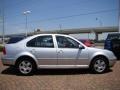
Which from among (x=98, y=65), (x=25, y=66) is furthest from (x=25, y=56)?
(x=98, y=65)

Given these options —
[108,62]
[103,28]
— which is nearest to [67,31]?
[103,28]

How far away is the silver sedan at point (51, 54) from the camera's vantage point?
33.5ft

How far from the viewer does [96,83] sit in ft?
27.7

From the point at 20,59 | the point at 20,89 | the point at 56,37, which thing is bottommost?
the point at 20,89

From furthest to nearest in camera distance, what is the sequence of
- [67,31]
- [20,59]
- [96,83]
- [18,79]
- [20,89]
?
[67,31] < [20,59] < [18,79] < [96,83] < [20,89]

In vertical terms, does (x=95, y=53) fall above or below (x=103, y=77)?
above

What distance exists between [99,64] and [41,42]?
8.16 feet

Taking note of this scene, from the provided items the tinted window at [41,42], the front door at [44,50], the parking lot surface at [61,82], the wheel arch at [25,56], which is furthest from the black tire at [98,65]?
the wheel arch at [25,56]

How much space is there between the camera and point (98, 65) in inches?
418

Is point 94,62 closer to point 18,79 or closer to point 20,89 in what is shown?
point 18,79

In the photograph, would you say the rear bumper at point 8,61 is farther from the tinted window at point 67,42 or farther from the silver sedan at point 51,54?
the tinted window at point 67,42

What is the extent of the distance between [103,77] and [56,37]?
245cm

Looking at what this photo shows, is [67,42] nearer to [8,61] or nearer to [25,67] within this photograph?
[25,67]

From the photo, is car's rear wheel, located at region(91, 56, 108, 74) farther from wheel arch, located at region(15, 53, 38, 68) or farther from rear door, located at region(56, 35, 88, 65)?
wheel arch, located at region(15, 53, 38, 68)
